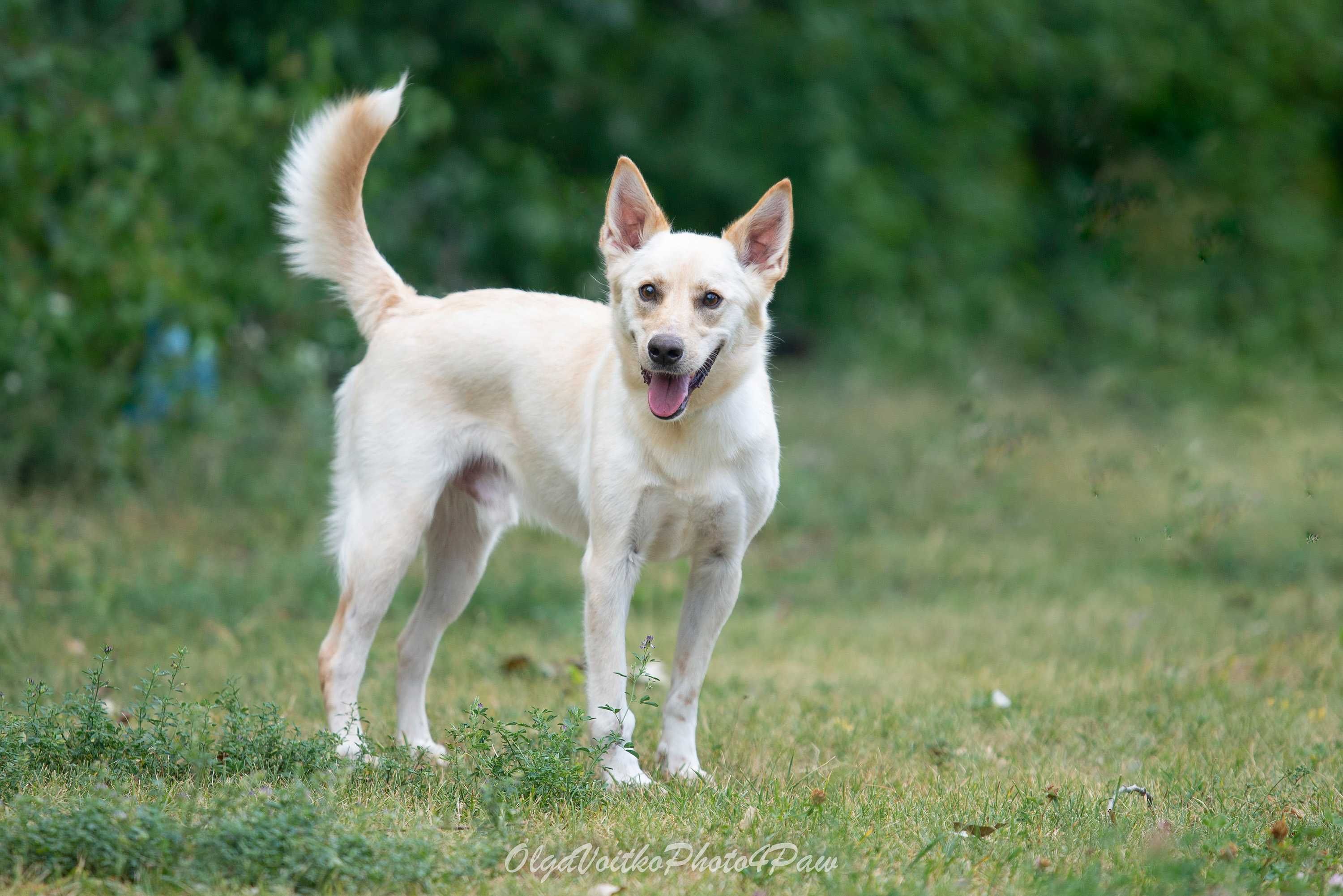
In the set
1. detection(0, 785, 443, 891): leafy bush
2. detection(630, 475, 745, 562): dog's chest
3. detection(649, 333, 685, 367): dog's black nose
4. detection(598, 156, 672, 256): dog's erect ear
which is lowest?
detection(0, 785, 443, 891): leafy bush

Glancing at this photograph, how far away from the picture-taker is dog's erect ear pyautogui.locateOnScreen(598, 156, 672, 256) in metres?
4.00

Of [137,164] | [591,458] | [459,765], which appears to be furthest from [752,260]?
[137,164]

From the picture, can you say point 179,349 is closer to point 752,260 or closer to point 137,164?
point 137,164

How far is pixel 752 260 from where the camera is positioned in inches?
159

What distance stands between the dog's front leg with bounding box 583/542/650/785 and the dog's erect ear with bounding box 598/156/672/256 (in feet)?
3.02

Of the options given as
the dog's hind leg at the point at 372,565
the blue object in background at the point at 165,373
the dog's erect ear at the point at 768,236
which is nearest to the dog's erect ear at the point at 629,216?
the dog's erect ear at the point at 768,236

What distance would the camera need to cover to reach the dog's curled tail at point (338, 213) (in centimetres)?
451

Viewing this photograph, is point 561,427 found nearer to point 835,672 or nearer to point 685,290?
point 685,290

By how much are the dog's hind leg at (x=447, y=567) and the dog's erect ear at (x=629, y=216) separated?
2.81 ft

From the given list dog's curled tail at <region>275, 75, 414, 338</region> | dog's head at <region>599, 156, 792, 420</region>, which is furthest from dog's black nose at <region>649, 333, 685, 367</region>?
dog's curled tail at <region>275, 75, 414, 338</region>

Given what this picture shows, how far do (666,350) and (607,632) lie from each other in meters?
0.83

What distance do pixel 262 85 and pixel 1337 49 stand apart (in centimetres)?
1041

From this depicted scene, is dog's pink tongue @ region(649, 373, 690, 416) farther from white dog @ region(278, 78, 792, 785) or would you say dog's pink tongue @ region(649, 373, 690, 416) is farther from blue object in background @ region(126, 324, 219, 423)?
blue object in background @ region(126, 324, 219, 423)

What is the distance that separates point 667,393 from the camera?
3.66m
